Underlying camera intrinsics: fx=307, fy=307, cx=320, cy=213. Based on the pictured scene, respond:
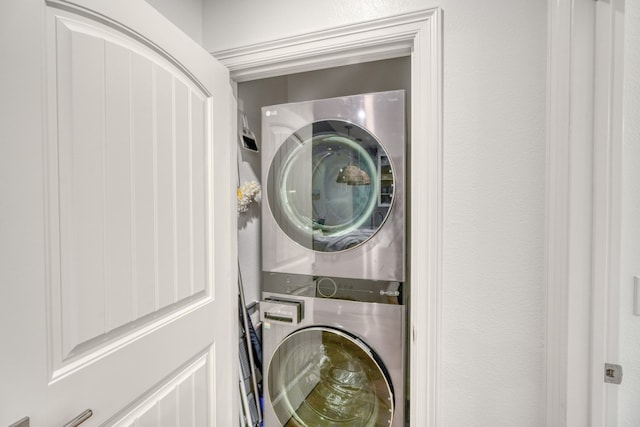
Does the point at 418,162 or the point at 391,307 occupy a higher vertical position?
the point at 418,162

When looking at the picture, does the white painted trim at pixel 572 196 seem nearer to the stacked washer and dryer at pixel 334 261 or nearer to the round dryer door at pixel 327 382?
the stacked washer and dryer at pixel 334 261

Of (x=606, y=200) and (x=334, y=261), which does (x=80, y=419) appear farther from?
(x=606, y=200)

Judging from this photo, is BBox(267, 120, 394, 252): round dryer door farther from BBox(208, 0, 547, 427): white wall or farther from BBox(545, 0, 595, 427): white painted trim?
BBox(545, 0, 595, 427): white painted trim

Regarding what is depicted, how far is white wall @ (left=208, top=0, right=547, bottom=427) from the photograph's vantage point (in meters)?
0.94

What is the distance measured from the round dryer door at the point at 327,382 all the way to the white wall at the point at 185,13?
1.45m

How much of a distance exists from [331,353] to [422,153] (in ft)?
3.58

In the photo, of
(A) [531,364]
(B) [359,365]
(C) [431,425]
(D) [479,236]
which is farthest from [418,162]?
(B) [359,365]

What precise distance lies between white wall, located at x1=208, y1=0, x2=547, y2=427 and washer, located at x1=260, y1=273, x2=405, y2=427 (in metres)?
0.38

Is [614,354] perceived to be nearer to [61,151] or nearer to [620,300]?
[620,300]

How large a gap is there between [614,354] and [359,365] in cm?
101

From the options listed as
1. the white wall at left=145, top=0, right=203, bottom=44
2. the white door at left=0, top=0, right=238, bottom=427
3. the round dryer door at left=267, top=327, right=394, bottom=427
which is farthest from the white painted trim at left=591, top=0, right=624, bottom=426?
the white wall at left=145, top=0, right=203, bottom=44

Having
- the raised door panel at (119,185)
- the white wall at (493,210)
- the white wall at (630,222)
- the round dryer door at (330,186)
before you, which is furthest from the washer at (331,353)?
the white wall at (630,222)

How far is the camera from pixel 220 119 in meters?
1.21

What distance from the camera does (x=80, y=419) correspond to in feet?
2.25
